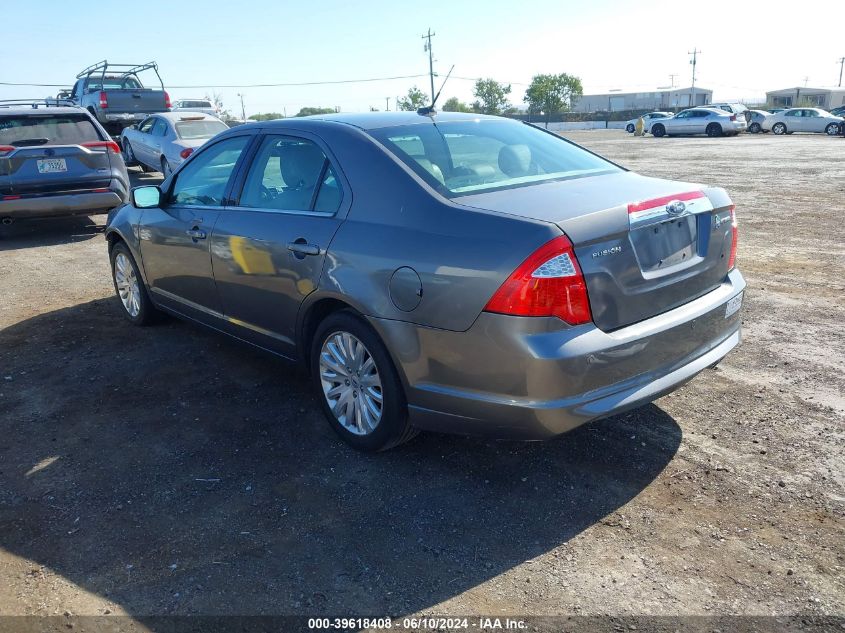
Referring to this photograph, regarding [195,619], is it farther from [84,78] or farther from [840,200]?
[84,78]

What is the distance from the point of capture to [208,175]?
16.0 ft

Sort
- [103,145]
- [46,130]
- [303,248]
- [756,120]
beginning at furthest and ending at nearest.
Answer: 1. [756,120]
2. [103,145]
3. [46,130]
4. [303,248]

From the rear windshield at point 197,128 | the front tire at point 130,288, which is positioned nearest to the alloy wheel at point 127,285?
the front tire at point 130,288

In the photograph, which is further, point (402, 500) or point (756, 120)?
point (756, 120)

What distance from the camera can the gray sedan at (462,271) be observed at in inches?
116

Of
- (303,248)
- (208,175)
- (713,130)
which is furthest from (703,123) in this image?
(303,248)

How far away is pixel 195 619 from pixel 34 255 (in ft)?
26.8

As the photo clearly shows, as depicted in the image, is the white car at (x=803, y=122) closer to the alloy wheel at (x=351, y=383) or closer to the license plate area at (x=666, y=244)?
the license plate area at (x=666, y=244)

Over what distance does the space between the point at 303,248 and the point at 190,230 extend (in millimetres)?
1395

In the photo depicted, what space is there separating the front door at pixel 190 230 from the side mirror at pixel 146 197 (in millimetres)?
63

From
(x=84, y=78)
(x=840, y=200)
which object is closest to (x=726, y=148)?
(x=840, y=200)

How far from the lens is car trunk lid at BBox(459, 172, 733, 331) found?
300 centimetres

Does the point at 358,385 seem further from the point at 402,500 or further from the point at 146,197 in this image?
the point at 146,197

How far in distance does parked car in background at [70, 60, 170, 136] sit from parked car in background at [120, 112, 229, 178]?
2.50 m
